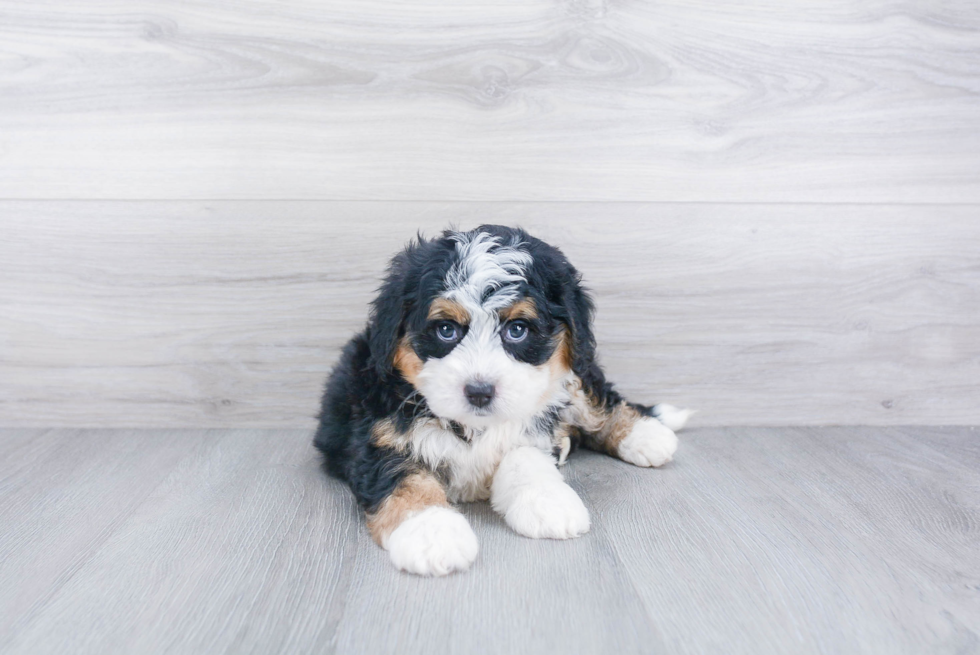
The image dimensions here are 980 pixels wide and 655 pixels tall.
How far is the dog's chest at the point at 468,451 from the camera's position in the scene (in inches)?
70.7

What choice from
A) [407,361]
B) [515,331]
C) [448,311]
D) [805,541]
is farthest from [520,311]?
[805,541]

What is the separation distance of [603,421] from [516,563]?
2.76ft

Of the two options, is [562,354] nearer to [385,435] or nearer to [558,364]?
[558,364]

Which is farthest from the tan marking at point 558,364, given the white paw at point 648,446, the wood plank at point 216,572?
the wood plank at point 216,572

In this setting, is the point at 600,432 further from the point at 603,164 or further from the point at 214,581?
the point at 214,581

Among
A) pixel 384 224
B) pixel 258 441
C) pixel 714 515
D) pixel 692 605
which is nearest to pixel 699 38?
pixel 384 224

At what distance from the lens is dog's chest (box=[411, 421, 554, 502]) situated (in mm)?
1796

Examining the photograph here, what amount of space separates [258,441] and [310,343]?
15.0 inches

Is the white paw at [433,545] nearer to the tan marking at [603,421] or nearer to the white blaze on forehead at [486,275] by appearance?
the white blaze on forehead at [486,275]

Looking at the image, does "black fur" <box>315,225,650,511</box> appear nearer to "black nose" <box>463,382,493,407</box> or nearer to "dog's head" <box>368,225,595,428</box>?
"dog's head" <box>368,225,595,428</box>

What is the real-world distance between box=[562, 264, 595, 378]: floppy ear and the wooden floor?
393 mm

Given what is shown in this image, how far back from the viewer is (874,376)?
258 centimetres

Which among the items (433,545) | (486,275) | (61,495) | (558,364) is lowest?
(61,495)

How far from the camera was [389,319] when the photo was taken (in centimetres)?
173
